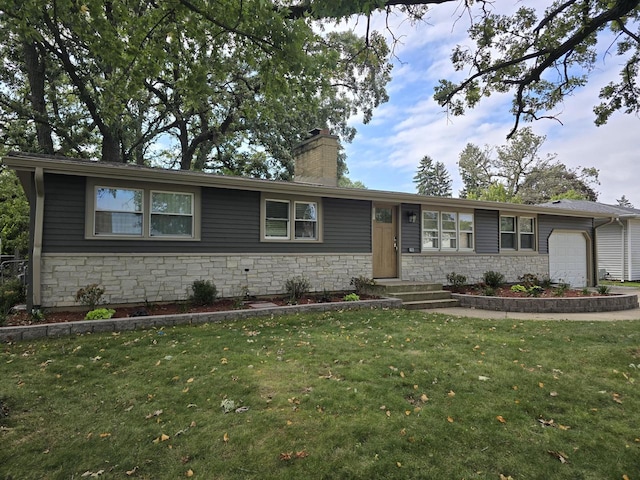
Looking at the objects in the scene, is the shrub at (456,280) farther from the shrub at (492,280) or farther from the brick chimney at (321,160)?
the brick chimney at (321,160)

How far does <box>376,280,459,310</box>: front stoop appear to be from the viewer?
883cm

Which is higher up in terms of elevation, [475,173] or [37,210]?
[475,173]

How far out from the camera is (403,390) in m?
3.48

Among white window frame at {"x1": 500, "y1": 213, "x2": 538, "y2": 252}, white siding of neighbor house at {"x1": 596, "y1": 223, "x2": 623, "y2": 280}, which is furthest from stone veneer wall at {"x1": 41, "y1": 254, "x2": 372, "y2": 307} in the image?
white siding of neighbor house at {"x1": 596, "y1": 223, "x2": 623, "y2": 280}

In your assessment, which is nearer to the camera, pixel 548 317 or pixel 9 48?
pixel 548 317

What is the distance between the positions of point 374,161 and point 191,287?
3053 centimetres

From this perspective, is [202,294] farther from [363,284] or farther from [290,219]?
[363,284]

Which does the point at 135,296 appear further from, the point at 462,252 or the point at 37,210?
the point at 462,252

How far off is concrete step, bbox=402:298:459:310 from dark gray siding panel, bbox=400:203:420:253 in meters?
2.24

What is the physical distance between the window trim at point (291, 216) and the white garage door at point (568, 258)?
985 cm

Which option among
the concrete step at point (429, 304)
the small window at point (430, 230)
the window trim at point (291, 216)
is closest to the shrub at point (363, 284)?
the concrete step at point (429, 304)

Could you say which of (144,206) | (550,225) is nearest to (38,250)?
(144,206)

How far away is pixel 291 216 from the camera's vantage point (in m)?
9.38

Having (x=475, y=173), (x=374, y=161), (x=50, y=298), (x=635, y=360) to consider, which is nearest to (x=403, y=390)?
(x=635, y=360)
